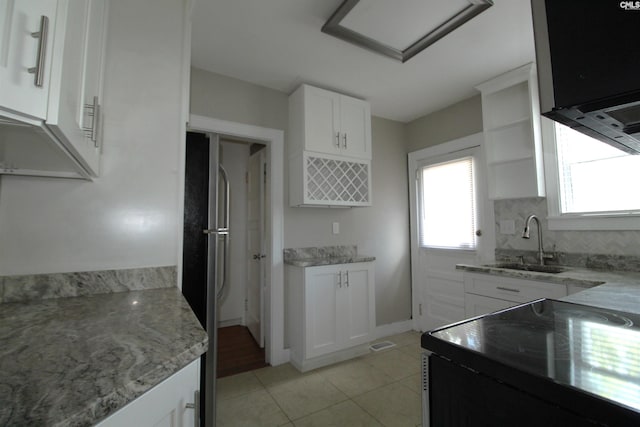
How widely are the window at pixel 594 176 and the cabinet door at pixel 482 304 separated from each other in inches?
40.2

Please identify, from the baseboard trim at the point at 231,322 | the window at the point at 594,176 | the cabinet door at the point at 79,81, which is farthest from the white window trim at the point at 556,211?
the baseboard trim at the point at 231,322

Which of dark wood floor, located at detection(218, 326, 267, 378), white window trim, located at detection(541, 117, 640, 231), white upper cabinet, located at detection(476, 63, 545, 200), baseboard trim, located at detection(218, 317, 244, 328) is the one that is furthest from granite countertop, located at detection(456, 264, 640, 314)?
baseboard trim, located at detection(218, 317, 244, 328)

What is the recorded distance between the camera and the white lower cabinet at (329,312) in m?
2.39

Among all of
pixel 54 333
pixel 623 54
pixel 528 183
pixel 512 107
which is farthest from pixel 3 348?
pixel 512 107

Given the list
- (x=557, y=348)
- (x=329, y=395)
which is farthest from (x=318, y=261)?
(x=557, y=348)

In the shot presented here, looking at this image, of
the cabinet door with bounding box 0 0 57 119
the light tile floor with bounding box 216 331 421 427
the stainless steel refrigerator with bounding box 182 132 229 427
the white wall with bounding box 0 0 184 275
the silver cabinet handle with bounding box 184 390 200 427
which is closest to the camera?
the cabinet door with bounding box 0 0 57 119

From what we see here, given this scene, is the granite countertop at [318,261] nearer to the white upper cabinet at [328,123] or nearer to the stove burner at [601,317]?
the white upper cabinet at [328,123]

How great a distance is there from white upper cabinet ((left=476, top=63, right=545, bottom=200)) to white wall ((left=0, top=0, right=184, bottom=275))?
256 centimetres

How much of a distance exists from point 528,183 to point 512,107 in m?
0.71

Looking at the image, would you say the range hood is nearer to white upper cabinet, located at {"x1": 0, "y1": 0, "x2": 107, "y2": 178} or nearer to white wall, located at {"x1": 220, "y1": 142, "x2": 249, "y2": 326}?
white upper cabinet, located at {"x1": 0, "y1": 0, "x2": 107, "y2": 178}

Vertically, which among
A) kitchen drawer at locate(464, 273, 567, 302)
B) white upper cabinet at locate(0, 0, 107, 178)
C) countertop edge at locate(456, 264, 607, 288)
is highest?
white upper cabinet at locate(0, 0, 107, 178)

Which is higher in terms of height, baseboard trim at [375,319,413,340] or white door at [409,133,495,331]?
white door at [409,133,495,331]

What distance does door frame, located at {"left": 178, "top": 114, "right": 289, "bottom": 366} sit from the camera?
2498mm

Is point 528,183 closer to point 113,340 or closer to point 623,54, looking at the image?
point 623,54
